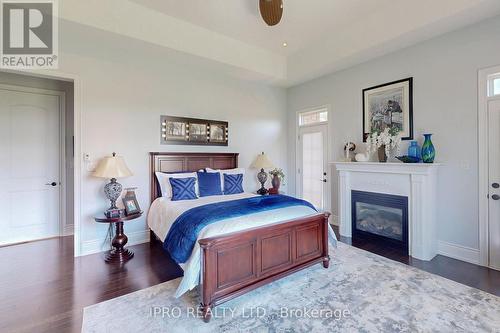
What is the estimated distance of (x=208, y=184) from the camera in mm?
3979

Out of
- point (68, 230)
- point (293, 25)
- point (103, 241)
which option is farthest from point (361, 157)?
point (68, 230)

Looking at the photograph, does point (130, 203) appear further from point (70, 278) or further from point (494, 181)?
point (494, 181)

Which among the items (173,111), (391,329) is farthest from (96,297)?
(173,111)

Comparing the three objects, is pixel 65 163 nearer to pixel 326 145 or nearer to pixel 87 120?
pixel 87 120

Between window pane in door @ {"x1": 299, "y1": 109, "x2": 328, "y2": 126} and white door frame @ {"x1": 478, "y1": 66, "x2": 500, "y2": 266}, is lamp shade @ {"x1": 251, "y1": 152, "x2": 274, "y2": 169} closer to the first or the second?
window pane in door @ {"x1": 299, "y1": 109, "x2": 328, "y2": 126}

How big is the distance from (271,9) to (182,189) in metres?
2.65

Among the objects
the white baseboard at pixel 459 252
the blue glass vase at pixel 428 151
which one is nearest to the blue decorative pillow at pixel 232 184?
the blue glass vase at pixel 428 151

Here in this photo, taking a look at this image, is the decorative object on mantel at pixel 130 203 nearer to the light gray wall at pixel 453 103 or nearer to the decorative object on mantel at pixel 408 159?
the decorative object on mantel at pixel 408 159

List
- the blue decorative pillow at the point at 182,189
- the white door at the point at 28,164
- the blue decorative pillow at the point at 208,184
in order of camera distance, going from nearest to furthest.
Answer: the blue decorative pillow at the point at 182,189 → the white door at the point at 28,164 → the blue decorative pillow at the point at 208,184

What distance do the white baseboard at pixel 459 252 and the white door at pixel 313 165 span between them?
1976mm

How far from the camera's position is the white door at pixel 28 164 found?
3830 mm

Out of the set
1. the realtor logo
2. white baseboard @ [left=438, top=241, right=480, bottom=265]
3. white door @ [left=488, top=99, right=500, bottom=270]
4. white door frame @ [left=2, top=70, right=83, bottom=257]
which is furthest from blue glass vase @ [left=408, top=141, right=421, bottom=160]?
the realtor logo

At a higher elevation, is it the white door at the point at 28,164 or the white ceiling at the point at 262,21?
the white ceiling at the point at 262,21

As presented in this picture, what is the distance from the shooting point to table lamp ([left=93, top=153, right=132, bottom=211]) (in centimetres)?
325
